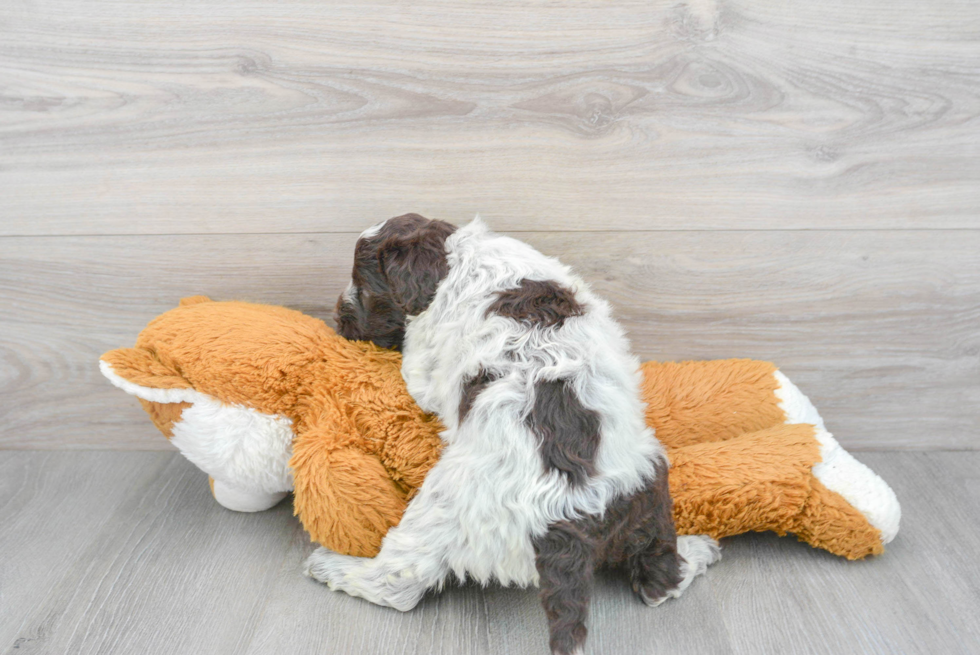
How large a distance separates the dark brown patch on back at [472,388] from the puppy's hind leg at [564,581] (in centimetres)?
18

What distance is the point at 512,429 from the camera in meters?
0.85

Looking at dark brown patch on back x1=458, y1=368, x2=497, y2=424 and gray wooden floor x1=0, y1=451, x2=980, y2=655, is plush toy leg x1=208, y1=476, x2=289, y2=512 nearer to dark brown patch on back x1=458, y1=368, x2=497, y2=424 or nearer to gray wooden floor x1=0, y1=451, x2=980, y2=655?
gray wooden floor x1=0, y1=451, x2=980, y2=655

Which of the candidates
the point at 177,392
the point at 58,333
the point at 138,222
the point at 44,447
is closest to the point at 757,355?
the point at 177,392

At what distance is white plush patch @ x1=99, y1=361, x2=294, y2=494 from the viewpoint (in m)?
1.03

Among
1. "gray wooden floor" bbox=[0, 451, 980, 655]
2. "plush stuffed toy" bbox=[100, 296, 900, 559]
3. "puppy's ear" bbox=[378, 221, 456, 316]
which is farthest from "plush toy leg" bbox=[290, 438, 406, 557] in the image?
"puppy's ear" bbox=[378, 221, 456, 316]

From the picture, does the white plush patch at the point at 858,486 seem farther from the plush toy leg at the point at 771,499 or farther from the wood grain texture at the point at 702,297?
the wood grain texture at the point at 702,297

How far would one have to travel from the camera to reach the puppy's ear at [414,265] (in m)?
0.93

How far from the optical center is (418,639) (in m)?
0.96

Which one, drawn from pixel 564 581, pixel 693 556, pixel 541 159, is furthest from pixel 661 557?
pixel 541 159

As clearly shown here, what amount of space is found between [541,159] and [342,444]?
22.6 inches

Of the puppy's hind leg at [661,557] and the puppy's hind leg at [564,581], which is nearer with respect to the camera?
the puppy's hind leg at [564,581]

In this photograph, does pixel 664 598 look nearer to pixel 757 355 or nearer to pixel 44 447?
pixel 757 355

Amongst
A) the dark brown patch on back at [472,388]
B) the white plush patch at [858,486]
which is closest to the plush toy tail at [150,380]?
the dark brown patch on back at [472,388]

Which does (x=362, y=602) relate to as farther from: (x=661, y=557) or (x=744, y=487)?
(x=744, y=487)
